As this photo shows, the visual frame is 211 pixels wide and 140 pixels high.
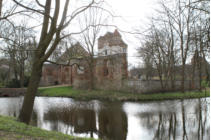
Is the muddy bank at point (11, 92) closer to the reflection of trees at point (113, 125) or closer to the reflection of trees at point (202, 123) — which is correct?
the reflection of trees at point (113, 125)

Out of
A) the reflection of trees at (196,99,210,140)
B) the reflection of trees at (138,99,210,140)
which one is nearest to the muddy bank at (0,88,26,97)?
the reflection of trees at (138,99,210,140)

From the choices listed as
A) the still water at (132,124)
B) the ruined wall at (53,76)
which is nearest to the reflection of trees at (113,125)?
the still water at (132,124)

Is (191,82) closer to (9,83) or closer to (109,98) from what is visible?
(109,98)

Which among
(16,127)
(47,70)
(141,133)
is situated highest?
(47,70)

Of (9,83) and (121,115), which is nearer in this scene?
(121,115)

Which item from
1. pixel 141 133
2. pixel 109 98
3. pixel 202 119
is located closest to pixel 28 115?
pixel 141 133

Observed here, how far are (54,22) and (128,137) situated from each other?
6.11m

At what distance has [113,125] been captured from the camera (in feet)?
32.1

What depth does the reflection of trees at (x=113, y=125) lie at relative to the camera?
322 inches

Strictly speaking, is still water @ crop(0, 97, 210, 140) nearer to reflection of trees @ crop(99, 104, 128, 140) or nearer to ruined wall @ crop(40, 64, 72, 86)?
reflection of trees @ crop(99, 104, 128, 140)

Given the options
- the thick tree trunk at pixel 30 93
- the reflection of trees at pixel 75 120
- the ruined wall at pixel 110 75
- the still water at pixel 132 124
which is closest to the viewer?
the thick tree trunk at pixel 30 93

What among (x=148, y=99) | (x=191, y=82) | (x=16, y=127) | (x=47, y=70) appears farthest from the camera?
(x=47, y=70)

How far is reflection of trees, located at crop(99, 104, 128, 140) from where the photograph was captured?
8.18 m

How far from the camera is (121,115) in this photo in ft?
39.4
